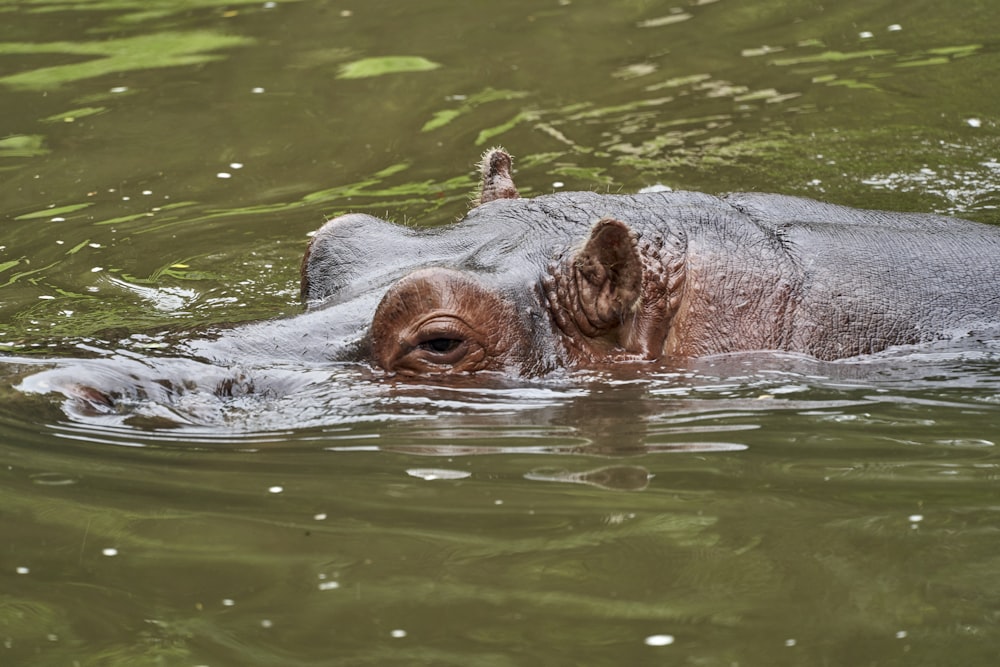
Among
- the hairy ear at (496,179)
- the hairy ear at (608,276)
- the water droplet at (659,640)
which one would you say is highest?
the hairy ear at (496,179)

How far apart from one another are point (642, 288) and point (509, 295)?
1.79ft

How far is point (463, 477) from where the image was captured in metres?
5.02

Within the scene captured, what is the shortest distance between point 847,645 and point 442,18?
11.1 meters

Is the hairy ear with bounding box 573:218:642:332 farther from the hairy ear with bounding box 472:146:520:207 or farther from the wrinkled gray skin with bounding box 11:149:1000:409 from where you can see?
the hairy ear with bounding box 472:146:520:207

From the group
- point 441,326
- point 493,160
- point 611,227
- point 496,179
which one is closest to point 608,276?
point 611,227

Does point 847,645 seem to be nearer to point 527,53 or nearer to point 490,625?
point 490,625

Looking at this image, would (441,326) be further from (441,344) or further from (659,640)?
(659,640)

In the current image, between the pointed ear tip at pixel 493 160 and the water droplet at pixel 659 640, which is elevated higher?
the pointed ear tip at pixel 493 160

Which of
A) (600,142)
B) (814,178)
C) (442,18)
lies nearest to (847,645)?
(814,178)

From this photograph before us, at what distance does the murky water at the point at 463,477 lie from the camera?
12.9ft

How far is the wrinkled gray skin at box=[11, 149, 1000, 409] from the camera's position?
18.8 ft

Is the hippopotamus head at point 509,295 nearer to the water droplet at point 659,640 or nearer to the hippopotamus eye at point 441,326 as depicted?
the hippopotamus eye at point 441,326

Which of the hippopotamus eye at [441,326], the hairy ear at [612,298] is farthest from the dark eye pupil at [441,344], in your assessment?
the hairy ear at [612,298]

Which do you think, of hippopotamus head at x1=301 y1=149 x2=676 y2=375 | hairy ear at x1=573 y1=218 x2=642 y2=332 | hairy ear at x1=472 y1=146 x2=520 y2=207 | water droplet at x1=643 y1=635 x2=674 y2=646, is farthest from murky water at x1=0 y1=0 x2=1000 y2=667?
hairy ear at x1=472 y1=146 x2=520 y2=207
